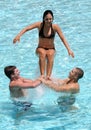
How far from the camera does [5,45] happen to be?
424 inches

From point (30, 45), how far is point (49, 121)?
3.35m

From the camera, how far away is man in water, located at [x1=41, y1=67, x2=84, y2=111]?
295 inches

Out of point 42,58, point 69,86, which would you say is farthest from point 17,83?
point 69,86

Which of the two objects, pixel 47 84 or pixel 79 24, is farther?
pixel 79 24

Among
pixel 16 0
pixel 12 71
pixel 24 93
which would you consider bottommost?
pixel 16 0

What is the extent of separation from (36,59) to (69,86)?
2.63 m

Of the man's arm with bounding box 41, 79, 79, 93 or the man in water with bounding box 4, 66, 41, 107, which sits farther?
the man's arm with bounding box 41, 79, 79, 93

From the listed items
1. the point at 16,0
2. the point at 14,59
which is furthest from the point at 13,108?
the point at 16,0

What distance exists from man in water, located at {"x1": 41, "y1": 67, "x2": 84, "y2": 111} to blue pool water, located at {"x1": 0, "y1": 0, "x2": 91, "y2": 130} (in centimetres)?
30

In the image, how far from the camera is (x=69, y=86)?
755 cm

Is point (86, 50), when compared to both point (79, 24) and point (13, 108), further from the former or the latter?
point (13, 108)

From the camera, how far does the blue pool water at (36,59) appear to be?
7805 mm

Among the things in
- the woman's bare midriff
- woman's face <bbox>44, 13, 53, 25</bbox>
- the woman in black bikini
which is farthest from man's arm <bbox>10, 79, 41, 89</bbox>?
woman's face <bbox>44, 13, 53, 25</bbox>

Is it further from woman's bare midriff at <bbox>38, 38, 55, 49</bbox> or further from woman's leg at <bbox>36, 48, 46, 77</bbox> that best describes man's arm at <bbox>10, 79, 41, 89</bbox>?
woman's bare midriff at <bbox>38, 38, 55, 49</bbox>
